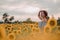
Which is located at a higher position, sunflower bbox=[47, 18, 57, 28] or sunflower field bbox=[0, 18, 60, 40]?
sunflower bbox=[47, 18, 57, 28]

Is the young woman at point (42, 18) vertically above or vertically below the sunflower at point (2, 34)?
above

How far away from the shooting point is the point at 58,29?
3.43 metres

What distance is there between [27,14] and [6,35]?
399mm

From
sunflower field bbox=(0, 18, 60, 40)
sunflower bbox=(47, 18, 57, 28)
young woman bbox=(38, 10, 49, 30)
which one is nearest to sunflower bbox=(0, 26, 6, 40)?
sunflower field bbox=(0, 18, 60, 40)

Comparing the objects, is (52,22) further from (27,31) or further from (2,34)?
(2,34)

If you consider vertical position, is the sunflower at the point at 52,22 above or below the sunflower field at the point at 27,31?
above

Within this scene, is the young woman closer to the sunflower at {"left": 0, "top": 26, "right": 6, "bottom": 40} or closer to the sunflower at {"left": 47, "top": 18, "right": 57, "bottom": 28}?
the sunflower at {"left": 47, "top": 18, "right": 57, "bottom": 28}

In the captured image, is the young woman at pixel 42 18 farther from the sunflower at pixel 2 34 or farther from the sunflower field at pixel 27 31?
the sunflower at pixel 2 34

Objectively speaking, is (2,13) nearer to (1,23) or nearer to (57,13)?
(1,23)

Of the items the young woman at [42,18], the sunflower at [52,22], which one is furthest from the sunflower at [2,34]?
the sunflower at [52,22]

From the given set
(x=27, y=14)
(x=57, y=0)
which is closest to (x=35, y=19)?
(x=27, y=14)

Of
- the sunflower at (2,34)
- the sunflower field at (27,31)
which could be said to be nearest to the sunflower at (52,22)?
the sunflower field at (27,31)

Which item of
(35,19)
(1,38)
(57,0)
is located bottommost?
(1,38)

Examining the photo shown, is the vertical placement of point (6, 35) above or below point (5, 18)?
below
